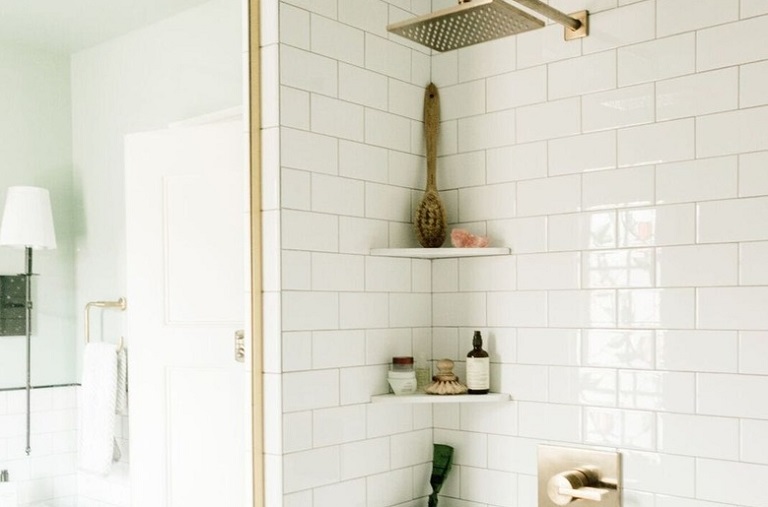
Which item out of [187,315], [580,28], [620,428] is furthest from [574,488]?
[580,28]

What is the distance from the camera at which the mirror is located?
1.61 m

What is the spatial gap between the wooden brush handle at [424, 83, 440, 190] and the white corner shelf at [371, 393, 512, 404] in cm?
59

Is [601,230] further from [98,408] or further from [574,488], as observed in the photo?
[98,408]

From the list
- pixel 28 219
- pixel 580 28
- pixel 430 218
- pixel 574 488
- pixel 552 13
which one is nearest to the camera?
pixel 28 219

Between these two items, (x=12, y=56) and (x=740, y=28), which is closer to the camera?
(x=12, y=56)

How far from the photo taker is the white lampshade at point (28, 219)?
1.58 meters

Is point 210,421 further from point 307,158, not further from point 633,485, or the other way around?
point 633,485

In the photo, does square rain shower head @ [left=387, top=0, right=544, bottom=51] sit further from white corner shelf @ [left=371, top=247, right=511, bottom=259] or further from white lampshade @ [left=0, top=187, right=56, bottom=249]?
white lampshade @ [left=0, top=187, right=56, bottom=249]

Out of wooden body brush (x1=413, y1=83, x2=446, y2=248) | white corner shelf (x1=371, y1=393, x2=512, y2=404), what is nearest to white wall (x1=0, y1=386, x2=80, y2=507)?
white corner shelf (x1=371, y1=393, x2=512, y2=404)

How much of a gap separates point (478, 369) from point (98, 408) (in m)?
0.98

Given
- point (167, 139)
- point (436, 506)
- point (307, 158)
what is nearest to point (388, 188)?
point (307, 158)

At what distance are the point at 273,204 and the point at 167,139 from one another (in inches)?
11.2

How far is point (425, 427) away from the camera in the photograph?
2.39 m

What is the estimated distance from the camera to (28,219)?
1608mm
